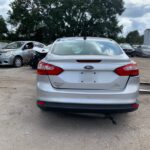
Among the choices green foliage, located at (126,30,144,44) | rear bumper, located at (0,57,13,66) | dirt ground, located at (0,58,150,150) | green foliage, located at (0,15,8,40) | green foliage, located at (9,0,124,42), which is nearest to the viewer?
dirt ground, located at (0,58,150,150)

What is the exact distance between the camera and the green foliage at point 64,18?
3766 cm

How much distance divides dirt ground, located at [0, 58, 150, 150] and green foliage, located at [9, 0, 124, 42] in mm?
33000

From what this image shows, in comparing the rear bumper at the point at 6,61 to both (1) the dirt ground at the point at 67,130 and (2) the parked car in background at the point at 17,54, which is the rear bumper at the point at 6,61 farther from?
(1) the dirt ground at the point at 67,130

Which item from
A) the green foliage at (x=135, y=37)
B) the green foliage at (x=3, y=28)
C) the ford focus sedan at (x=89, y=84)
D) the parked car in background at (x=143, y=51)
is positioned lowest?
the green foliage at (x=135, y=37)

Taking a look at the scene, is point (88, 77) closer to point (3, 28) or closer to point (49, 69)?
point (49, 69)

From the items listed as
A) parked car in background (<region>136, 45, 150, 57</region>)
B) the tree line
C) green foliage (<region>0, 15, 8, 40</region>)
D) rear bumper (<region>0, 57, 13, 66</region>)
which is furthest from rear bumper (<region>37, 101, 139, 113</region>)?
green foliage (<region>0, 15, 8, 40</region>)

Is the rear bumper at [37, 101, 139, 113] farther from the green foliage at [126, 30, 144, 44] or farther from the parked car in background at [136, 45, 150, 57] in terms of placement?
the green foliage at [126, 30, 144, 44]

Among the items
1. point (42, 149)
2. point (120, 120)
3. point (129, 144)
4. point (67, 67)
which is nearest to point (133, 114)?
point (120, 120)

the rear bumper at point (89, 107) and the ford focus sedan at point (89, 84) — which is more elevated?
the ford focus sedan at point (89, 84)

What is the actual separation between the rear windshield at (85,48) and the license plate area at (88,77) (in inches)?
23.6

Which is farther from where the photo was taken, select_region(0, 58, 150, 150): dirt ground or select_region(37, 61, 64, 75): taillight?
select_region(37, 61, 64, 75): taillight

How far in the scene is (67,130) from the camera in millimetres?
4441

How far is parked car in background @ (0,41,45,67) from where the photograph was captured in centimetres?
1313

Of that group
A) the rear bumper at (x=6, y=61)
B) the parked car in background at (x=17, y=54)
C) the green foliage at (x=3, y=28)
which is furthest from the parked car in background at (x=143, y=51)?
the green foliage at (x=3, y=28)
